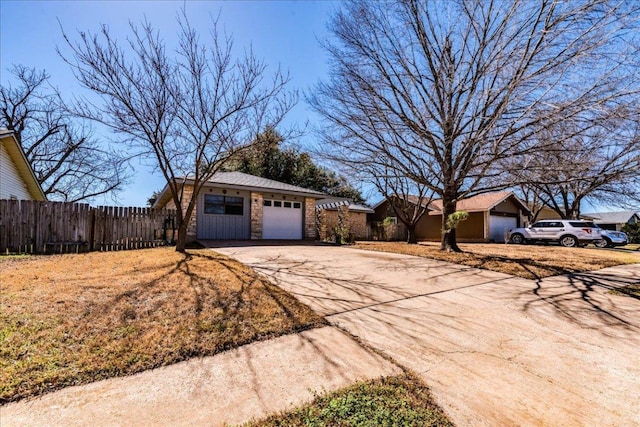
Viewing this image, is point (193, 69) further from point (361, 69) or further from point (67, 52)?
point (361, 69)

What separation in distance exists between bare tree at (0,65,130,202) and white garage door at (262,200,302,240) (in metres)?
9.58

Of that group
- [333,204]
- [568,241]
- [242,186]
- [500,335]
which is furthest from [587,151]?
[333,204]

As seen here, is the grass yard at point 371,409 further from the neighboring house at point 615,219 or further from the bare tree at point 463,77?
the neighboring house at point 615,219

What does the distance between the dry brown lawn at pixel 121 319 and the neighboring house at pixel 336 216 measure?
40.9 ft

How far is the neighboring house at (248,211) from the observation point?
12.6m

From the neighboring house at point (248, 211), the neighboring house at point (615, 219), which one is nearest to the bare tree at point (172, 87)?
the neighboring house at point (248, 211)

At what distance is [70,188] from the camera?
845 inches

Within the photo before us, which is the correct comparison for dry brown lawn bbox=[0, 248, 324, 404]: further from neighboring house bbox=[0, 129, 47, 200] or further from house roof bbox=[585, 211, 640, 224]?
house roof bbox=[585, 211, 640, 224]

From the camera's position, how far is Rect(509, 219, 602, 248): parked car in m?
15.9

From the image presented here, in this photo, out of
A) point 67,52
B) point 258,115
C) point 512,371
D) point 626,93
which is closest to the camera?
point 512,371

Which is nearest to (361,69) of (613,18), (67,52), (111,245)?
(613,18)

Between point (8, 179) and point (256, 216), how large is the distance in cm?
1014

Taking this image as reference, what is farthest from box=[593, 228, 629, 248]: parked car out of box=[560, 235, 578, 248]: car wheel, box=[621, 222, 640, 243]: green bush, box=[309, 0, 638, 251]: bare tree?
box=[309, 0, 638, 251]: bare tree

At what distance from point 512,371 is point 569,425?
0.68 meters
